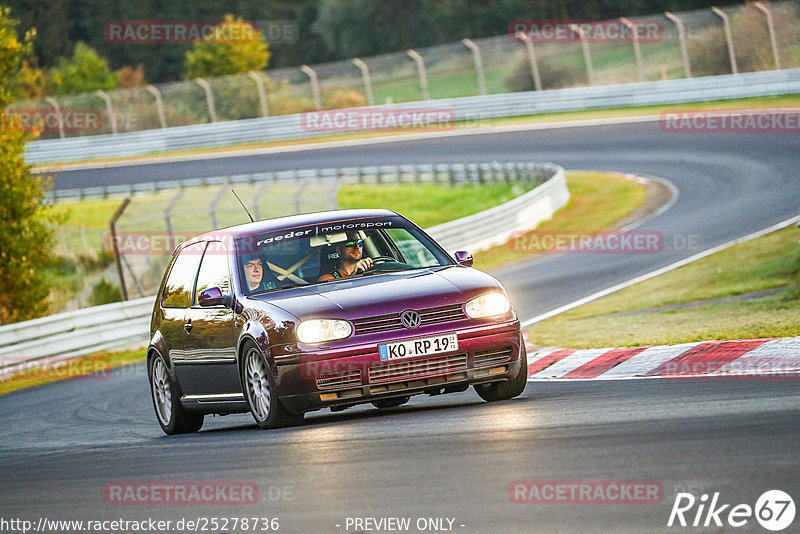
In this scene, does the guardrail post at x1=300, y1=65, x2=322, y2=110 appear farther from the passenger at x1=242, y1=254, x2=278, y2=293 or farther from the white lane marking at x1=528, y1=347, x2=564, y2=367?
the passenger at x1=242, y1=254, x2=278, y2=293

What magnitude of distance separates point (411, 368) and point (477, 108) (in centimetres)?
3782

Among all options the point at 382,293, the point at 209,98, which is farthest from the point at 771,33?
the point at 382,293

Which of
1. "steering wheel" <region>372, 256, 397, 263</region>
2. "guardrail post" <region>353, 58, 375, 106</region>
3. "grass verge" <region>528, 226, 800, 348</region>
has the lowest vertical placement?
"guardrail post" <region>353, 58, 375, 106</region>

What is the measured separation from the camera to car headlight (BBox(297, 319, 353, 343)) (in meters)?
8.41

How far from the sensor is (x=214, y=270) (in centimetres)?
991

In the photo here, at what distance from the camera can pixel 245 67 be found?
63.0m

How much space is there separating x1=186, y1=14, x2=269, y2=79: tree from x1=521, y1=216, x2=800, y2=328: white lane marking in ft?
148

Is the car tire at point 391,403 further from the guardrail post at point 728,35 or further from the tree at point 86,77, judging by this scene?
the tree at point 86,77

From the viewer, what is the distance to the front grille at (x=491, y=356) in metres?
8.61

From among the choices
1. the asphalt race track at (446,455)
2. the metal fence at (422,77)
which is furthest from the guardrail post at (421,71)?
the asphalt race track at (446,455)

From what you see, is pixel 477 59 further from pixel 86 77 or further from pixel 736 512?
pixel 736 512

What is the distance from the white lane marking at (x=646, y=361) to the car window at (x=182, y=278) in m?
3.43

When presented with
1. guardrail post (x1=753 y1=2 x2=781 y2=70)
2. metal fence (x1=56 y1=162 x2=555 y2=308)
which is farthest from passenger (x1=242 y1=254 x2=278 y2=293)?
guardrail post (x1=753 y1=2 x2=781 y2=70)

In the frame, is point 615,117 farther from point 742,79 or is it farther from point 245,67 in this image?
point 245,67
